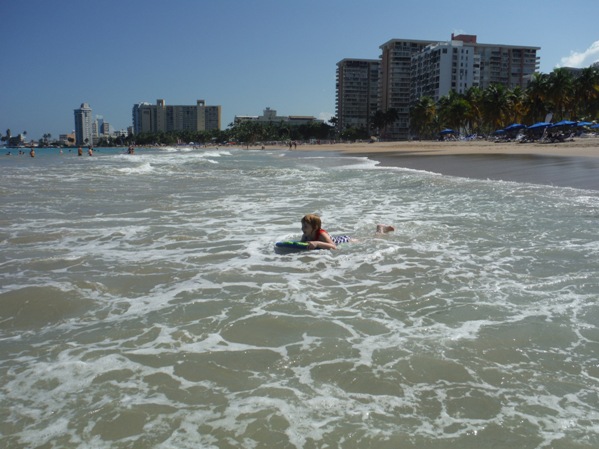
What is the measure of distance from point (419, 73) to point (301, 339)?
155787 millimetres

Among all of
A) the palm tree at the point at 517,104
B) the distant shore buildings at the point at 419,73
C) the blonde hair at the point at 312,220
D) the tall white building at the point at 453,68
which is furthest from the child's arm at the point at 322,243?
the tall white building at the point at 453,68

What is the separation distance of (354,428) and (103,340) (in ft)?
8.09

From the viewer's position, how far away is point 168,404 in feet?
10.7

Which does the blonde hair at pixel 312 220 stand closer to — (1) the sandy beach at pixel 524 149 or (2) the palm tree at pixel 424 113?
(1) the sandy beach at pixel 524 149

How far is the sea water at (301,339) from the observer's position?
117 inches

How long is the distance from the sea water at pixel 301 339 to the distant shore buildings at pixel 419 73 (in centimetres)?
12747

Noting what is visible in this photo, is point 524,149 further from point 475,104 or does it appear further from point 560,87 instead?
point 475,104

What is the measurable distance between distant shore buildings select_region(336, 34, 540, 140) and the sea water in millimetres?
127475

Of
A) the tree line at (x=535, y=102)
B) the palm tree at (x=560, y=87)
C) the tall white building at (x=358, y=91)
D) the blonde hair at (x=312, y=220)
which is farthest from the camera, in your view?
the tall white building at (x=358, y=91)

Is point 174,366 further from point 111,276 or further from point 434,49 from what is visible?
point 434,49

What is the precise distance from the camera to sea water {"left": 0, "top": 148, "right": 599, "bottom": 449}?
9.78 feet

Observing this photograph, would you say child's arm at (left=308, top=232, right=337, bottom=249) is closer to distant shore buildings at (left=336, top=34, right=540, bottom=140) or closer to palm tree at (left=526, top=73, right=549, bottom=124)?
palm tree at (left=526, top=73, right=549, bottom=124)

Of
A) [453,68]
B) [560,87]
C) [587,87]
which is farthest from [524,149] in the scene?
[453,68]

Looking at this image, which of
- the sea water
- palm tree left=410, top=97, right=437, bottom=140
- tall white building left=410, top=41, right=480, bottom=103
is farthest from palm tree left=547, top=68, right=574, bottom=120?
tall white building left=410, top=41, right=480, bottom=103
